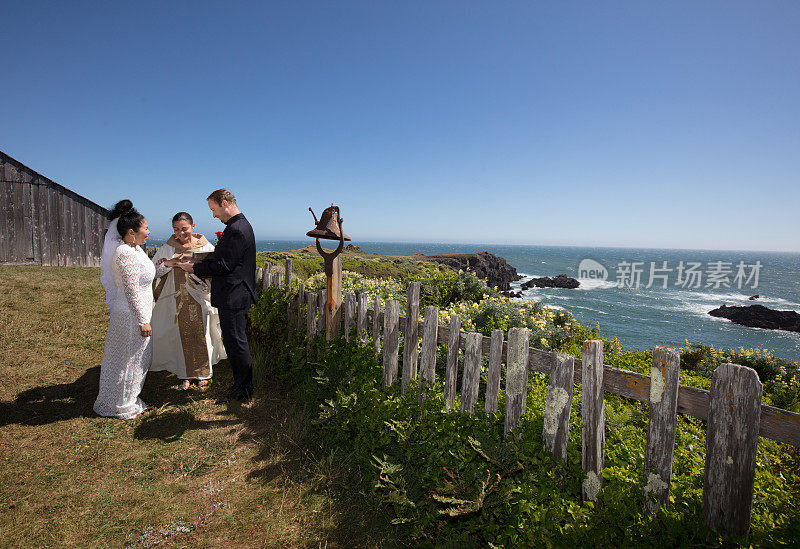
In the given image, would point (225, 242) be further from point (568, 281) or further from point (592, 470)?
point (568, 281)

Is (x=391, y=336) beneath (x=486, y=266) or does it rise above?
above

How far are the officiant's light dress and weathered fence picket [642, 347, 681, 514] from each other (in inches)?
203

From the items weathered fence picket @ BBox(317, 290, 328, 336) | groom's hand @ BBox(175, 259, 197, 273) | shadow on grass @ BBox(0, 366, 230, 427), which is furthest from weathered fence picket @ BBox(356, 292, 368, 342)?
shadow on grass @ BBox(0, 366, 230, 427)

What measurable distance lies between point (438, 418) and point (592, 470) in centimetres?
122

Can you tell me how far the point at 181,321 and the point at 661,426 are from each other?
218 inches

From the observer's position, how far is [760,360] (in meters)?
6.77

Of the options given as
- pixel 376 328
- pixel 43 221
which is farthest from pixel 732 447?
pixel 43 221

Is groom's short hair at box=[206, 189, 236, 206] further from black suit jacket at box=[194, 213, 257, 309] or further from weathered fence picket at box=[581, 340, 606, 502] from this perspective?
weathered fence picket at box=[581, 340, 606, 502]

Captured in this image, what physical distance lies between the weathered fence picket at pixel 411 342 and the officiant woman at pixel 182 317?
3.20 metres

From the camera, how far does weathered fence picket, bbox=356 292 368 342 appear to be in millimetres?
4020

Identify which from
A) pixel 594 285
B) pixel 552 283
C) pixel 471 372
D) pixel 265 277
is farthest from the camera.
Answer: pixel 594 285

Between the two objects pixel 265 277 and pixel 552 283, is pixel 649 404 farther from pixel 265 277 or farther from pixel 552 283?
pixel 552 283

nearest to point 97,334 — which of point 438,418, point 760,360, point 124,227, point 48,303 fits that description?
point 48,303

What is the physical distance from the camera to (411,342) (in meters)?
3.50
